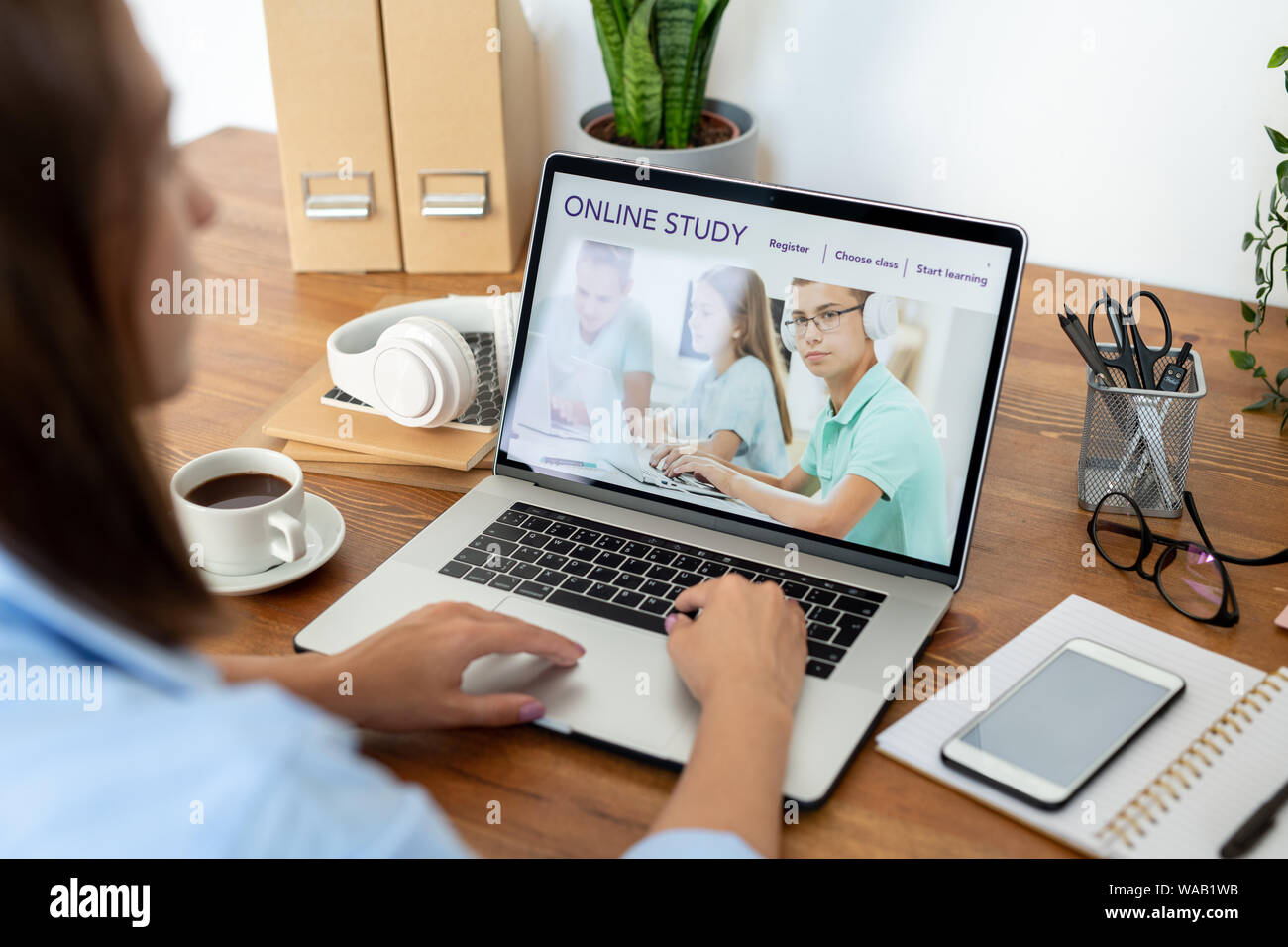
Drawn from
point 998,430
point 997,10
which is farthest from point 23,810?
point 997,10

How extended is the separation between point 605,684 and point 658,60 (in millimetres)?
769

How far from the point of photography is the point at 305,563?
0.80 m

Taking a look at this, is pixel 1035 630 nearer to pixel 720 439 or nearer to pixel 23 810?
pixel 720 439

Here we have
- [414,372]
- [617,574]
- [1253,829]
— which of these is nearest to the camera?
[1253,829]

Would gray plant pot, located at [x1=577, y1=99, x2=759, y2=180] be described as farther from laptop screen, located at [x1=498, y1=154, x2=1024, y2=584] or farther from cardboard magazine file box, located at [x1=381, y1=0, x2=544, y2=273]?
laptop screen, located at [x1=498, y1=154, x2=1024, y2=584]

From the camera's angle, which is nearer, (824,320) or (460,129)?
(824,320)

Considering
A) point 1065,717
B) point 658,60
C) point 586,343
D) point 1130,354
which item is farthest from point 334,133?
point 1065,717

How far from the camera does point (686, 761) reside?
622mm

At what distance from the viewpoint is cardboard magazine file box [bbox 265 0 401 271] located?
116 cm

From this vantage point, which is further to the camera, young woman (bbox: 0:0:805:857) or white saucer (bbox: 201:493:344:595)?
white saucer (bbox: 201:493:344:595)

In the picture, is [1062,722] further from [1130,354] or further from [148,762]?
[148,762]

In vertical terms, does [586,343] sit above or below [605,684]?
above

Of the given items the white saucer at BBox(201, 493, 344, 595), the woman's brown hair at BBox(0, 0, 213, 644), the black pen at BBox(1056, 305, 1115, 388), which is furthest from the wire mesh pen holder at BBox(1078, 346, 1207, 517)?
the woman's brown hair at BBox(0, 0, 213, 644)

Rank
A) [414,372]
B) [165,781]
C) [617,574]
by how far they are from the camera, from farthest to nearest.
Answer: [414,372], [617,574], [165,781]
